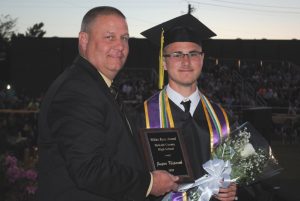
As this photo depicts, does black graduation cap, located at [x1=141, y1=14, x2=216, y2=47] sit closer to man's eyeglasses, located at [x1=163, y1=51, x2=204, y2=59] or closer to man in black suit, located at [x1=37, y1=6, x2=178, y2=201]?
man's eyeglasses, located at [x1=163, y1=51, x2=204, y2=59]

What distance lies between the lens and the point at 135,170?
85.8 inches

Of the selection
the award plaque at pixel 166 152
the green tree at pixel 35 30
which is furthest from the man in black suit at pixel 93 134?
the green tree at pixel 35 30

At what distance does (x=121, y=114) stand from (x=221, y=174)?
809mm

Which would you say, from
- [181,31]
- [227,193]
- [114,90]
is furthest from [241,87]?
[114,90]

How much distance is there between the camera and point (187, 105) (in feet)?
10.6

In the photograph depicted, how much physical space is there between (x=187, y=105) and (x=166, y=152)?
0.75 m

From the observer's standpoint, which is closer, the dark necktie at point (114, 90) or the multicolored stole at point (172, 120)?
the dark necktie at point (114, 90)

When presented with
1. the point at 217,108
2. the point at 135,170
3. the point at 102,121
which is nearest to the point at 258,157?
the point at 217,108

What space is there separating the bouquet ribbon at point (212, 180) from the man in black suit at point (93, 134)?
0.38m

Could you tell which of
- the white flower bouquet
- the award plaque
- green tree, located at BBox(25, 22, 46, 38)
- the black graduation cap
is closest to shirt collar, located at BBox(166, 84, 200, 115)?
the black graduation cap

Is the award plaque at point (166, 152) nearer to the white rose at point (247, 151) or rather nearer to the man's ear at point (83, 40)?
the white rose at point (247, 151)

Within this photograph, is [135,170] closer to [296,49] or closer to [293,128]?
[293,128]

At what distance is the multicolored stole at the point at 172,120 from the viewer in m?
3.20

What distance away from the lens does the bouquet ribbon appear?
271 centimetres
